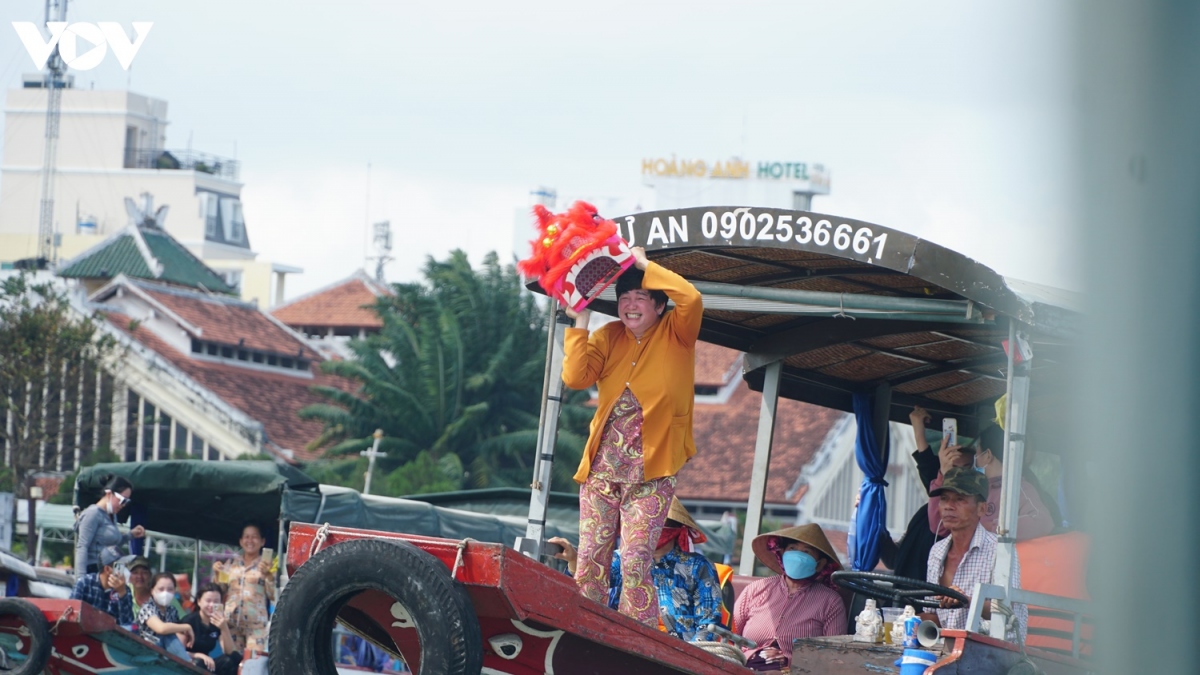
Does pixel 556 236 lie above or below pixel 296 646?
above

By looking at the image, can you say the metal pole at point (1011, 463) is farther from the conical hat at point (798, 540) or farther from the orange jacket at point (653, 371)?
the conical hat at point (798, 540)

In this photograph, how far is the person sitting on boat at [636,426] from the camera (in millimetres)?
6441

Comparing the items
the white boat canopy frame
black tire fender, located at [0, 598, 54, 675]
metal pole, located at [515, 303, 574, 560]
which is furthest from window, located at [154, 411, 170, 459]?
metal pole, located at [515, 303, 574, 560]

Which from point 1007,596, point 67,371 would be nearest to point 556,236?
point 1007,596

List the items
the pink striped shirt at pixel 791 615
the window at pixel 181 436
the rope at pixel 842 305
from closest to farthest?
the rope at pixel 842 305 < the pink striped shirt at pixel 791 615 < the window at pixel 181 436

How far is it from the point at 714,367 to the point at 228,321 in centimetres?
1504

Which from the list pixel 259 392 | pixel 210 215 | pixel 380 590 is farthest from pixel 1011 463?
pixel 210 215

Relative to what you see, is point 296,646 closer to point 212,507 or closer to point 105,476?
point 105,476

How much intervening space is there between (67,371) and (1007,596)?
34169 mm

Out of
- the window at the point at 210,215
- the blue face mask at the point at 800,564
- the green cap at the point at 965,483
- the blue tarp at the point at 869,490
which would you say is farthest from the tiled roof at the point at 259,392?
the green cap at the point at 965,483

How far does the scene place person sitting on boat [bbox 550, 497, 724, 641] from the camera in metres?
7.43

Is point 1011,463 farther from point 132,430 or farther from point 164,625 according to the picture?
point 132,430

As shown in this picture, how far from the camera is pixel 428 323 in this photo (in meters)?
44.3

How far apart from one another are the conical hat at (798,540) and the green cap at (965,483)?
2.32 ft
